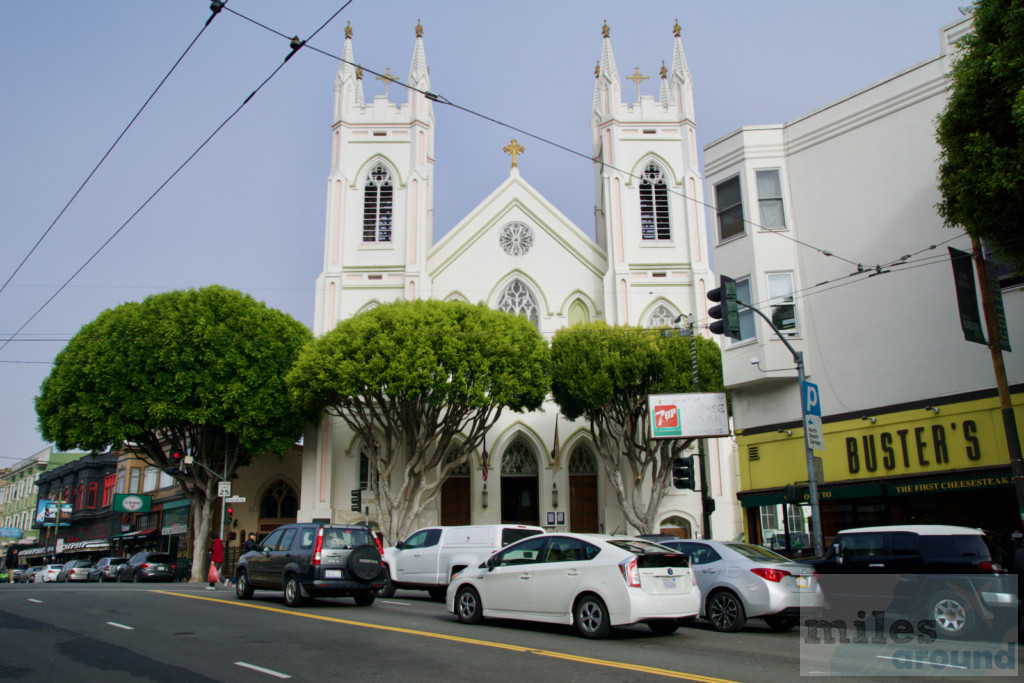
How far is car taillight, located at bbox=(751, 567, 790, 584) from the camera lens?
36.2 ft

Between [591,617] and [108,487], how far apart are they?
53.2 m

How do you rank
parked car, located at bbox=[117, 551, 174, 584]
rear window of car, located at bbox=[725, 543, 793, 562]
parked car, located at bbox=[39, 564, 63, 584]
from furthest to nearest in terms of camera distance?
parked car, located at bbox=[39, 564, 63, 584]
parked car, located at bbox=[117, 551, 174, 584]
rear window of car, located at bbox=[725, 543, 793, 562]

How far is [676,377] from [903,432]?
12.7 meters

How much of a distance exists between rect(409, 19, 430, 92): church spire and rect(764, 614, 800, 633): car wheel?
108 ft

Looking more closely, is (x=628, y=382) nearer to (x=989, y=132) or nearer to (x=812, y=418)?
(x=812, y=418)

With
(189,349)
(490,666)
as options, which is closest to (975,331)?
(490,666)

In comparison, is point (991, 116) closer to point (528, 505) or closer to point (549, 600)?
point (549, 600)

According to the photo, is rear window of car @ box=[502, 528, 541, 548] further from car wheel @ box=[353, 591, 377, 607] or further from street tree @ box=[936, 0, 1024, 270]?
street tree @ box=[936, 0, 1024, 270]

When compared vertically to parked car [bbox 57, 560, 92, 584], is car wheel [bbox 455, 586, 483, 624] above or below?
above

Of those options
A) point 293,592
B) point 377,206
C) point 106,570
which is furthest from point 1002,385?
point 106,570


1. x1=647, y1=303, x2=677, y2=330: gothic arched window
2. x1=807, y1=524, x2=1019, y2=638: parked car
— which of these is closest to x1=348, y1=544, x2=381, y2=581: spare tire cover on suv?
x1=807, y1=524, x2=1019, y2=638: parked car

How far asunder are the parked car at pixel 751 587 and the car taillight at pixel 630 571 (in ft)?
6.64

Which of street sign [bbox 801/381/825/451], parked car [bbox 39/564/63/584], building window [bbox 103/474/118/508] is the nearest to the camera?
street sign [bbox 801/381/825/451]

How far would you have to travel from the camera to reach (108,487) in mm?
54625
